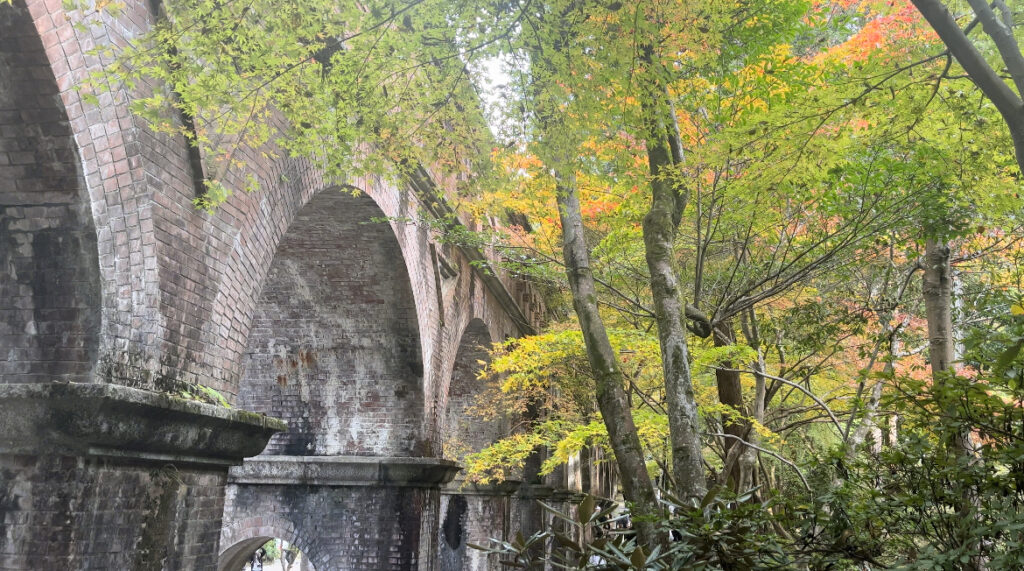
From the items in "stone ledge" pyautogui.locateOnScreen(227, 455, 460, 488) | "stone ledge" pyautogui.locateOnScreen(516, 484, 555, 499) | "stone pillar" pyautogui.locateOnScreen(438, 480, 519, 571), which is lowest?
"stone pillar" pyautogui.locateOnScreen(438, 480, 519, 571)

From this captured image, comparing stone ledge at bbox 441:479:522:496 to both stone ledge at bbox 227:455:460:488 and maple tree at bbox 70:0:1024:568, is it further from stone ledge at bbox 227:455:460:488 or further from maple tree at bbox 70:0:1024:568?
maple tree at bbox 70:0:1024:568

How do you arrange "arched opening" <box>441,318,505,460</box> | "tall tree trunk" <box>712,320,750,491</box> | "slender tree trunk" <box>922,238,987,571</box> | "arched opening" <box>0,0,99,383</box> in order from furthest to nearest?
"arched opening" <box>441,318,505,460</box>, "tall tree trunk" <box>712,320,750,491</box>, "slender tree trunk" <box>922,238,987,571</box>, "arched opening" <box>0,0,99,383</box>

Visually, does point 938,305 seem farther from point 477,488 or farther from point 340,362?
point 477,488

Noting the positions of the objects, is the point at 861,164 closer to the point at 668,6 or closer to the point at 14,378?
the point at 668,6

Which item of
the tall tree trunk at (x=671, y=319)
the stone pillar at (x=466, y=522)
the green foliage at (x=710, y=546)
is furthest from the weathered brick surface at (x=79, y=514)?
the stone pillar at (x=466, y=522)

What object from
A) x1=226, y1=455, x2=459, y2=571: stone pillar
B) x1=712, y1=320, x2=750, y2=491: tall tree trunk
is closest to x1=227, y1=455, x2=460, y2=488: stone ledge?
x1=226, y1=455, x2=459, y2=571: stone pillar

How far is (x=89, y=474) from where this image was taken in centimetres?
367

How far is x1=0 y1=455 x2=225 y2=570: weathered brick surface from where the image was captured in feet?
11.8

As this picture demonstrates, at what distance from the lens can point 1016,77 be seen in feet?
8.57

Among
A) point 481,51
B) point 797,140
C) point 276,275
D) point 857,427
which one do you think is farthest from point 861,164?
point 276,275

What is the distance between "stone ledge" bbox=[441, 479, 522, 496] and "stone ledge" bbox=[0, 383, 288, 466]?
9352mm

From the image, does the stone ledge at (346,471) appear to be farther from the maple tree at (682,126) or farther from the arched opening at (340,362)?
the maple tree at (682,126)

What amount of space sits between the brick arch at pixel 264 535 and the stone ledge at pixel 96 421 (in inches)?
203

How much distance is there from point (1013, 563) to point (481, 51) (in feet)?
11.3
